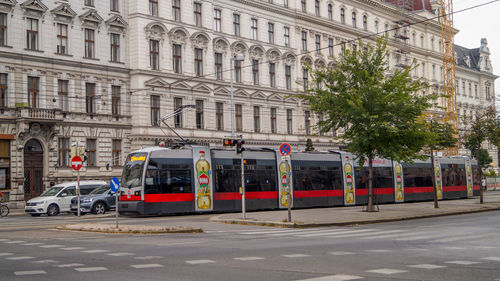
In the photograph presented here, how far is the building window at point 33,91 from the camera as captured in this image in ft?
131

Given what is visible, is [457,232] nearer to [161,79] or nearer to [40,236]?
[40,236]

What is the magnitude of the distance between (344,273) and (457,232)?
32.3ft

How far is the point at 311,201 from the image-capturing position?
34.8m

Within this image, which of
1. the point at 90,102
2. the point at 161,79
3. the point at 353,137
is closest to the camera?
the point at 353,137

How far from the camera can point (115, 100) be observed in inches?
1763

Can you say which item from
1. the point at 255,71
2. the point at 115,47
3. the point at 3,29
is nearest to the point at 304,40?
the point at 255,71

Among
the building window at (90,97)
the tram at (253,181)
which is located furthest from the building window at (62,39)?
the tram at (253,181)

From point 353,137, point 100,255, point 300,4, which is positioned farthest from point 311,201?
point 300,4

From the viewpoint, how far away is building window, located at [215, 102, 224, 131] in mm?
51188

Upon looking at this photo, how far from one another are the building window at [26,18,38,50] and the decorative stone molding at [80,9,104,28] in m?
3.53

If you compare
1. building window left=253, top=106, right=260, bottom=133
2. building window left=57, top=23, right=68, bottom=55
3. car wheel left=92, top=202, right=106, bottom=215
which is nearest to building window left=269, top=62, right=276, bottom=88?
building window left=253, top=106, right=260, bottom=133

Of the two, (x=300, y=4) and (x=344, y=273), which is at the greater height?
(x=300, y=4)

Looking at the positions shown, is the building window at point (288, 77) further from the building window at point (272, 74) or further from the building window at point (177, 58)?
the building window at point (177, 58)

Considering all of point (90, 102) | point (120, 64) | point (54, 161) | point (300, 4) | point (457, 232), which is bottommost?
point (457, 232)
